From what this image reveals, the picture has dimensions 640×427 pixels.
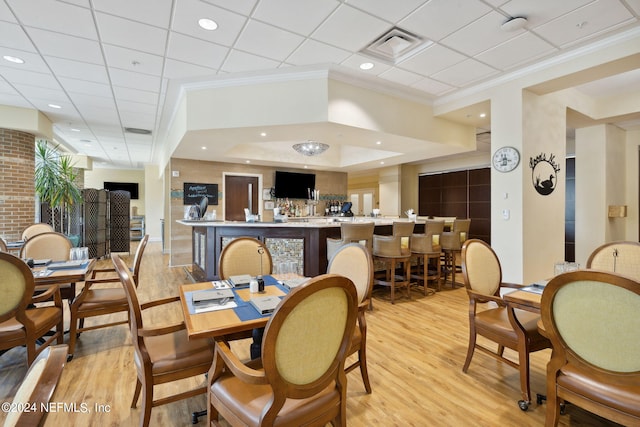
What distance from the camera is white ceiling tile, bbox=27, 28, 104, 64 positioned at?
10.2 ft

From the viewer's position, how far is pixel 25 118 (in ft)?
17.7

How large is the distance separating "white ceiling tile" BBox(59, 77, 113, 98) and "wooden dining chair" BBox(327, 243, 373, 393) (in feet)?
14.8

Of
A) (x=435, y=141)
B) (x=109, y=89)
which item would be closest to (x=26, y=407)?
(x=109, y=89)

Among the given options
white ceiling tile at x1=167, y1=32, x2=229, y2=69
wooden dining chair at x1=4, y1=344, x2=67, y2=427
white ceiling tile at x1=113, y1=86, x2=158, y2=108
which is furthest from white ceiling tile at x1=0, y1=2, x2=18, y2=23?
wooden dining chair at x1=4, y1=344, x2=67, y2=427

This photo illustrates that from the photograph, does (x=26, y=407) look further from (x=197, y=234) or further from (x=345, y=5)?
(x=197, y=234)

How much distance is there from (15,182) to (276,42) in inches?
228

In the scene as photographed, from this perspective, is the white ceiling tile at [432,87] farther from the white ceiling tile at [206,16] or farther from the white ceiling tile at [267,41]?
the white ceiling tile at [206,16]

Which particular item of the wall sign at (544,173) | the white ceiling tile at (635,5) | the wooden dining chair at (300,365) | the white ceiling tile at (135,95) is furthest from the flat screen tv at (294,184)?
the wooden dining chair at (300,365)

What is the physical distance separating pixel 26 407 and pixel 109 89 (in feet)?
17.1

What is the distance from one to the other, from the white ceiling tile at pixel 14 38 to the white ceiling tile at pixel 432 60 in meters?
4.18

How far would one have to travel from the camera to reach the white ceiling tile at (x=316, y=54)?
334 cm

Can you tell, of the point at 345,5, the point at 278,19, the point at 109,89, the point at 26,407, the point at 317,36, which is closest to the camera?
the point at 26,407

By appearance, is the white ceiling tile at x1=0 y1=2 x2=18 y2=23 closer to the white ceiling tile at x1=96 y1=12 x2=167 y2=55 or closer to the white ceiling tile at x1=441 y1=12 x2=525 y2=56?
the white ceiling tile at x1=96 y1=12 x2=167 y2=55

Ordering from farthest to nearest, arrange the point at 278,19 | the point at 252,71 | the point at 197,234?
1. the point at 197,234
2. the point at 252,71
3. the point at 278,19
